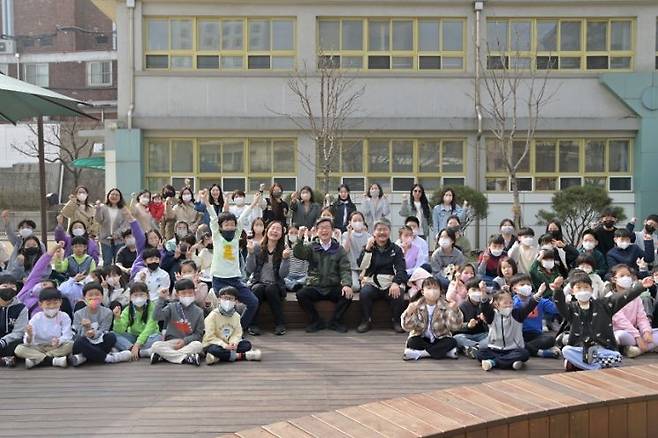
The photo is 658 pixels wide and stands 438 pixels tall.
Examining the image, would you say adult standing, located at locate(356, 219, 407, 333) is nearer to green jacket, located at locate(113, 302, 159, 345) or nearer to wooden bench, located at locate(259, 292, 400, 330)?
wooden bench, located at locate(259, 292, 400, 330)

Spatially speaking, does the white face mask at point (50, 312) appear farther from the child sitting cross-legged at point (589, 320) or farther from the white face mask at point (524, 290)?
the child sitting cross-legged at point (589, 320)

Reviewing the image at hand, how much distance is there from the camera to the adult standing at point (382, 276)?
9.66 m

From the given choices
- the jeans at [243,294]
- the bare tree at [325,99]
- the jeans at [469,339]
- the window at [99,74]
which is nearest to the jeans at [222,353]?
the jeans at [243,294]

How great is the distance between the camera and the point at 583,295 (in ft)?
25.5

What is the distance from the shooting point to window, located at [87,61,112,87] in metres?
46.0

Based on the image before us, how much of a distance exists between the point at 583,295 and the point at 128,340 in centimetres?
494

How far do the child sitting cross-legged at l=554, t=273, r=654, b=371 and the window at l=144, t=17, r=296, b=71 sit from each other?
1366 cm

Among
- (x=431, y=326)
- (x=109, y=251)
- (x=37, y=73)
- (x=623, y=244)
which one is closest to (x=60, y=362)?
(x=109, y=251)

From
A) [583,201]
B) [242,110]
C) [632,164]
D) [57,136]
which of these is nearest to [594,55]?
[632,164]

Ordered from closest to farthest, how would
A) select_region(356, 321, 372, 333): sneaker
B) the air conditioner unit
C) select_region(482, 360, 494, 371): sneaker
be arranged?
1. select_region(482, 360, 494, 371): sneaker
2. select_region(356, 321, 372, 333): sneaker
3. the air conditioner unit

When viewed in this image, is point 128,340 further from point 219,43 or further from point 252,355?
point 219,43

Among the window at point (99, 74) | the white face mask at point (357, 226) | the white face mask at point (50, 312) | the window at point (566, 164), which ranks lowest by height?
the white face mask at point (50, 312)

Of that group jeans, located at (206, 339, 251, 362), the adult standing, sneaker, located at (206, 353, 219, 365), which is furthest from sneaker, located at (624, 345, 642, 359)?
sneaker, located at (206, 353, 219, 365)

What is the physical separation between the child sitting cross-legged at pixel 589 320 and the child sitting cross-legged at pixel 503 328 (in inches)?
16.5
